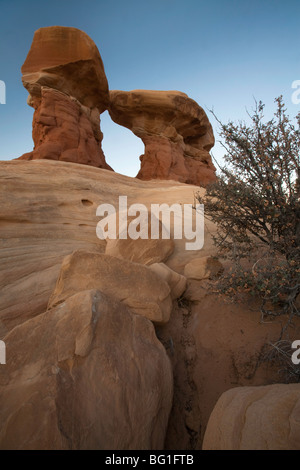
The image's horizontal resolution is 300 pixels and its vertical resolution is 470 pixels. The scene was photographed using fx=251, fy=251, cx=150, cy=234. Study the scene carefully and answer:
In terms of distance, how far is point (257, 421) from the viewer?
65.6 inches

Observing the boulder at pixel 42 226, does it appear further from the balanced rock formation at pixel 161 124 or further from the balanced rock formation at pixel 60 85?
the balanced rock formation at pixel 161 124

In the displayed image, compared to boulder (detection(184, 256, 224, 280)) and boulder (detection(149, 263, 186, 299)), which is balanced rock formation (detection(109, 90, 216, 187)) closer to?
boulder (detection(184, 256, 224, 280))

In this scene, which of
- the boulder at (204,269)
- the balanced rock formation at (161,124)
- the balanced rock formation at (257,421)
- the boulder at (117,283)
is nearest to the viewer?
the balanced rock formation at (257,421)

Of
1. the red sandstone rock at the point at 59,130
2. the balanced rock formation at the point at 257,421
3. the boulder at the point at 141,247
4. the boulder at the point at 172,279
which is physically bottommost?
the balanced rock formation at the point at 257,421

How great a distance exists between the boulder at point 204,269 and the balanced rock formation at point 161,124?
1695cm

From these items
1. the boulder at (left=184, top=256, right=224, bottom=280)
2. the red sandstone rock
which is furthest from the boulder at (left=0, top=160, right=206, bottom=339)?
the red sandstone rock

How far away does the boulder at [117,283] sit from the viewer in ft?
9.33

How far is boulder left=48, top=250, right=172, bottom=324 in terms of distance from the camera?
284cm

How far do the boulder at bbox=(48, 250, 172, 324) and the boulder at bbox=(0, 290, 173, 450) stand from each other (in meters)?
0.34

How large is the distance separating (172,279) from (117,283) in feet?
3.06

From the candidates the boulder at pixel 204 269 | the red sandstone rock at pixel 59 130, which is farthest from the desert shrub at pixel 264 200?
the red sandstone rock at pixel 59 130

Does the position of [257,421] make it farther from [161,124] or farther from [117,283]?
[161,124]

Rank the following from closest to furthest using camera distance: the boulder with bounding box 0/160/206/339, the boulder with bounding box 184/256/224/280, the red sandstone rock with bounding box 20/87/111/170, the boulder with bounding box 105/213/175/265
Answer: the boulder with bounding box 0/160/206/339 < the boulder with bounding box 184/256/224/280 < the boulder with bounding box 105/213/175/265 < the red sandstone rock with bounding box 20/87/111/170

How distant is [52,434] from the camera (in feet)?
5.15
